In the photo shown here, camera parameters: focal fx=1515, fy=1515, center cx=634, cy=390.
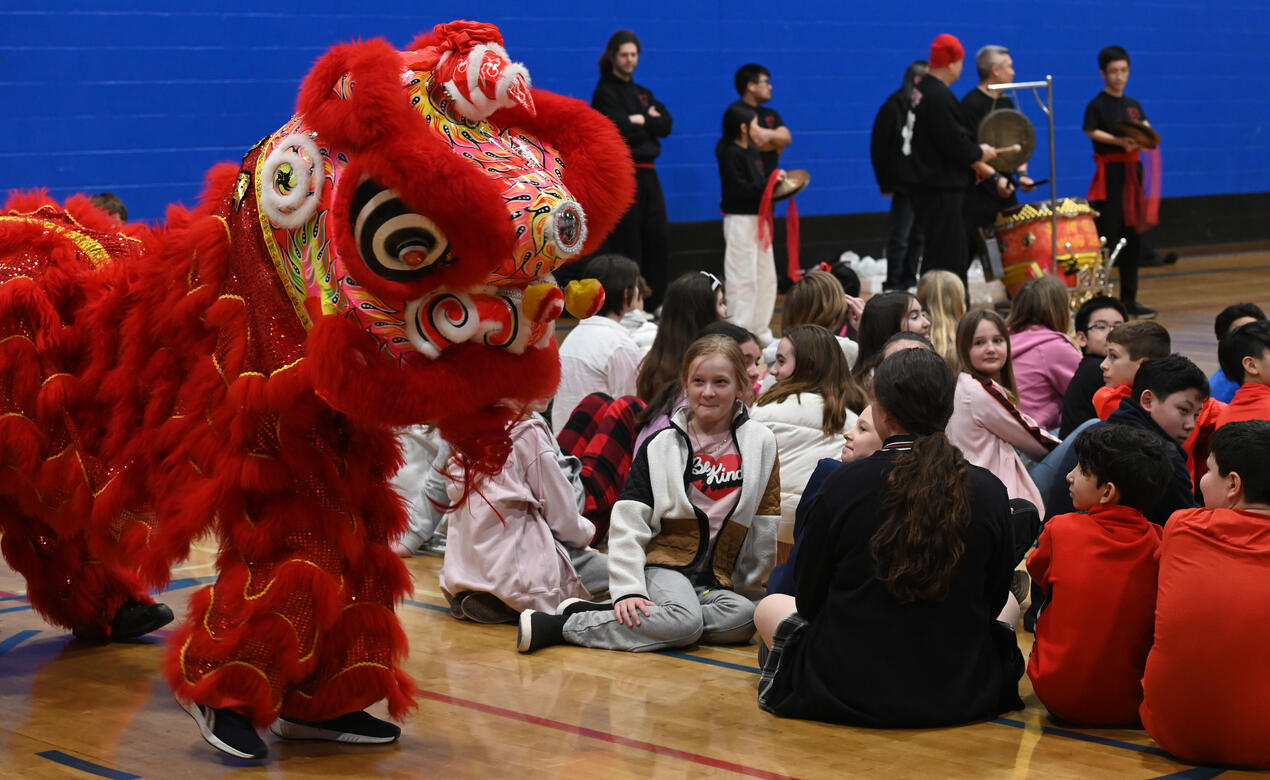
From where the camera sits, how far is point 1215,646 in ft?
10.2

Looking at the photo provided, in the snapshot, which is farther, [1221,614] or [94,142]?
[94,142]

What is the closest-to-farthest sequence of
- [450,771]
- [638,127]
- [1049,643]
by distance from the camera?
[450,771]
[1049,643]
[638,127]

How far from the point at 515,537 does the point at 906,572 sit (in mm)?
1418

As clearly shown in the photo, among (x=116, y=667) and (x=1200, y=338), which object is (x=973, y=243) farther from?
(x=116, y=667)

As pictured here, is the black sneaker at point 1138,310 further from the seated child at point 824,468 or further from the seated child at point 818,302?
the seated child at point 824,468

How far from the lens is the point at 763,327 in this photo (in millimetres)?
9281

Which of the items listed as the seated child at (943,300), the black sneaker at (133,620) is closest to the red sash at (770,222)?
the seated child at (943,300)

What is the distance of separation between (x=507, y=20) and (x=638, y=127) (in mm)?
1313

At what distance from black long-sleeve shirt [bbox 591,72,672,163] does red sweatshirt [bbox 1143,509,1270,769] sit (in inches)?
248

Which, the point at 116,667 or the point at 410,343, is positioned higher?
the point at 410,343

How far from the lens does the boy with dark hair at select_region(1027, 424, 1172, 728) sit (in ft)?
11.1

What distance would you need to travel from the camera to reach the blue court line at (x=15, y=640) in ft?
13.6

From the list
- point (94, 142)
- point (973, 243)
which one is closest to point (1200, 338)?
point (973, 243)

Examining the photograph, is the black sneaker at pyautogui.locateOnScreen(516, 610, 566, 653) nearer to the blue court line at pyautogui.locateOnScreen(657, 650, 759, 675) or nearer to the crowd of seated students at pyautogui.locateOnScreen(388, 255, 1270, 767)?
the crowd of seated students at pyautogui.locateOnScreen(388, 255, 1270, 767)
